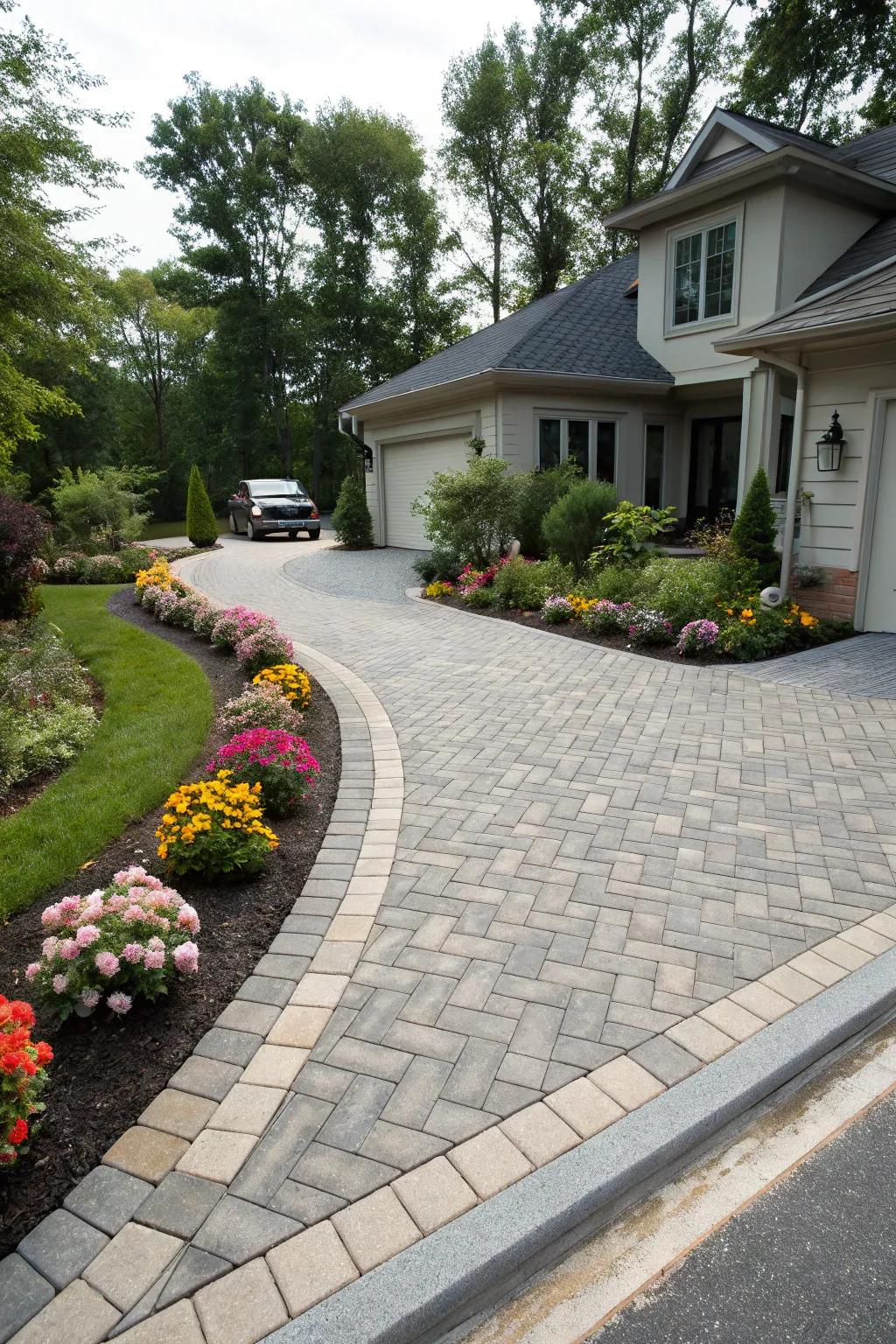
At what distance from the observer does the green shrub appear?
1236cm

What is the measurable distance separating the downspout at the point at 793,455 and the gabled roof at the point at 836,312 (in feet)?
1.11

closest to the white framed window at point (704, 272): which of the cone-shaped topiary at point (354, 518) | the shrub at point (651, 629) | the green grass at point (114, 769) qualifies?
the shrub at point (651, 629)

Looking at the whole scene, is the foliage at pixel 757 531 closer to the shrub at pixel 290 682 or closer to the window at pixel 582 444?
the window at pixel 582 444

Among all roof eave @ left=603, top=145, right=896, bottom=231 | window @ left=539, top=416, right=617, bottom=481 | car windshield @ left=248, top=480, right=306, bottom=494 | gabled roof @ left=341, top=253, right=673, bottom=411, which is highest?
roof eave @ left=603, top=145, right=896, bottom=231

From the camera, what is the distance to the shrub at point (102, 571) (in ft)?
49.9

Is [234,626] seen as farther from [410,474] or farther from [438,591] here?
[410,474]

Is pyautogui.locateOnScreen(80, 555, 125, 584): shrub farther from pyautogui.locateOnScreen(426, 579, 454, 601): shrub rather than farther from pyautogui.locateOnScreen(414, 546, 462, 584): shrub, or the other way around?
pyautogui.locateOnScreen(426, 579, 454, 601): shrub

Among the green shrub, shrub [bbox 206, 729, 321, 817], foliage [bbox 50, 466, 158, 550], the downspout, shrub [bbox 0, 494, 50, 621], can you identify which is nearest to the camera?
shrub [bbox 206, 729, 321, 817]

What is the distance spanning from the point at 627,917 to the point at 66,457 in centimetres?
3202

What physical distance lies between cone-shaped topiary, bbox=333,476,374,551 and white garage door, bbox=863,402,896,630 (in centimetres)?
1253

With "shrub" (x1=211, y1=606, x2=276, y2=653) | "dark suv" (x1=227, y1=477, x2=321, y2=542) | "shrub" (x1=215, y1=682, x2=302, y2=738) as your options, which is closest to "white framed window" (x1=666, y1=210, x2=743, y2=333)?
"shrub" (x1=211, y1=606, x2=276, y2=653)

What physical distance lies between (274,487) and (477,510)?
13.3 metres

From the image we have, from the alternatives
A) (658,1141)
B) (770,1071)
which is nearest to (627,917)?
(770,1071)

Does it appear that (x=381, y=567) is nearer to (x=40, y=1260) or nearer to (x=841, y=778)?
(x=841, y=778)
